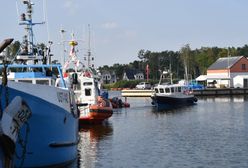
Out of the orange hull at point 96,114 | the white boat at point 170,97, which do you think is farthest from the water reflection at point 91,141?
the white boat at point 170,97

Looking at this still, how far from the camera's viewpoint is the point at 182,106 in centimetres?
6325

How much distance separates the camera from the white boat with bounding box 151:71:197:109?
2431 inches

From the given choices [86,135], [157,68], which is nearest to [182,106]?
[86,135]

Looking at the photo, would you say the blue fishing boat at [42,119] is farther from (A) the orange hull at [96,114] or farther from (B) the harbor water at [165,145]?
(A) the orange hull at [96,114]

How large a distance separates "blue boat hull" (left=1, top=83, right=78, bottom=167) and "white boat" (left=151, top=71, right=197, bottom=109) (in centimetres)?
4411

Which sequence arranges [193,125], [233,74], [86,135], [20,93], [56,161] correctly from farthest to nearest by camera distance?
[233,74], [193,125], [86,135], [56,161], [20,93]

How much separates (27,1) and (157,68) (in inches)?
6575

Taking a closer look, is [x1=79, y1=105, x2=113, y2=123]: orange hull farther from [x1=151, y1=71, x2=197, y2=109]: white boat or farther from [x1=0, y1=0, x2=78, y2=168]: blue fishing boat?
[x1=151, y1=71, x2=197, y2=109]: white boat

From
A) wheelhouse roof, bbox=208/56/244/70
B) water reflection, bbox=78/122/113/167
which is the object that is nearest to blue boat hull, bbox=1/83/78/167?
water reflection, bbox=78/122/113/167

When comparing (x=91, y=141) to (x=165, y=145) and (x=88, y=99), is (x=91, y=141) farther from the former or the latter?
(x=88, y=99)

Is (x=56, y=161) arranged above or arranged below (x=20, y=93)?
below

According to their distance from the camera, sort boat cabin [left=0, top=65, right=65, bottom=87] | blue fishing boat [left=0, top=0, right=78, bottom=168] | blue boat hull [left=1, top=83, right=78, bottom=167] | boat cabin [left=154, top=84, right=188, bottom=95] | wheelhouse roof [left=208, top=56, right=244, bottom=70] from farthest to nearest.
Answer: wheelhouse roof [left=208, top=56, right=244, bottom=70] → boat cabin [left=154, top=84, right=188, bottom=95] → boat cabin [left=0, top=65, right=65, bottom=87] → blue boat hull [left=1, top=83, right=78, bottom=167] → blue fishing boat [left=0, top=0, right=78, bottom=168]

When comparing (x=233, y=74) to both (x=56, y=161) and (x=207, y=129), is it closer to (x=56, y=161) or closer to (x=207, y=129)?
(x=207, y=129)

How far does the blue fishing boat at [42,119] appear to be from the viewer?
47.2ft
